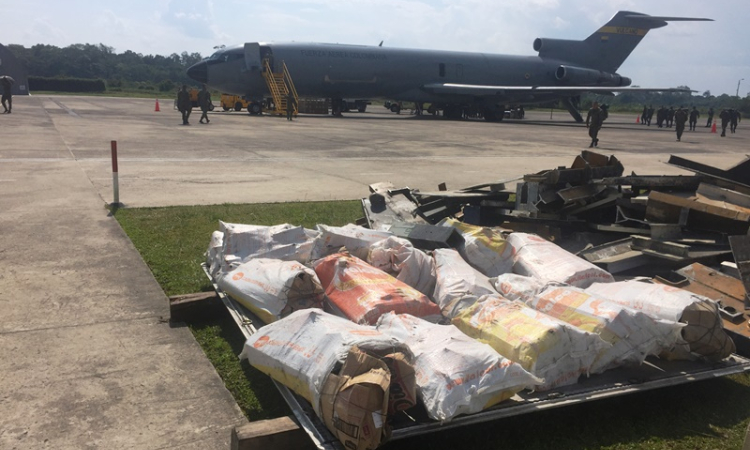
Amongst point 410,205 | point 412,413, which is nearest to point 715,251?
point 410,205

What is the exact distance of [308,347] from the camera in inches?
146

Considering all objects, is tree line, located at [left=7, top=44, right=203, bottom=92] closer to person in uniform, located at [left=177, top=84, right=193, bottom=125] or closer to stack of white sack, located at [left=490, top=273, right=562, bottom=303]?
person in uniform, located at [left=177, top=84, right=193, bottom=125]

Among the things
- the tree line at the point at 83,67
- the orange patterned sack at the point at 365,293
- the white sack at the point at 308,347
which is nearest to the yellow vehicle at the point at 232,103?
the orange patterned sack at the point at 365,293

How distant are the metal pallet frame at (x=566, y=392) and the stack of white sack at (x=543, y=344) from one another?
120mm

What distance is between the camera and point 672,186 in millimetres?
8016

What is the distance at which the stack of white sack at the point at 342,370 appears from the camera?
3.16 meters

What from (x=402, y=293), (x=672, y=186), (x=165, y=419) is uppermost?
(x=672, y=186)

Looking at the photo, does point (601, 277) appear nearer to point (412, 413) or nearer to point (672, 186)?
point (412, 413)

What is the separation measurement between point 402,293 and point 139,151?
571 inches

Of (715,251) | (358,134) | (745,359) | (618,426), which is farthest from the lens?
(358,134)

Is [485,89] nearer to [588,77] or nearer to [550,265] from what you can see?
[588,77]

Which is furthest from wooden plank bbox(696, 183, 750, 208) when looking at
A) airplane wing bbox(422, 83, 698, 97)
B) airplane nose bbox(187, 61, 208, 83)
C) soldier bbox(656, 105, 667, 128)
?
soldier bbox(656, 105, 667, 128)

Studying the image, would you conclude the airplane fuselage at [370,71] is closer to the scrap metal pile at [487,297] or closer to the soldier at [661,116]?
the soldier at [661,116]

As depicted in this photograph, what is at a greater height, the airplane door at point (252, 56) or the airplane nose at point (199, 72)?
the airplane door at point (252, 56)
